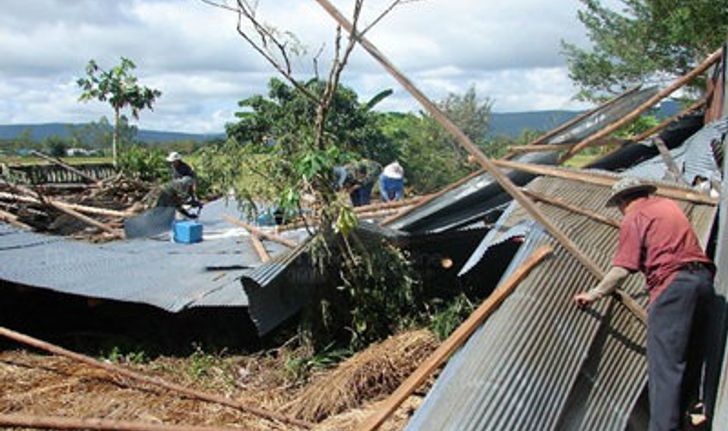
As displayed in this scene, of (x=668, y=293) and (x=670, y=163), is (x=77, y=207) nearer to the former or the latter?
(x=670, y=163)

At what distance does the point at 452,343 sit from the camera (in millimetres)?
3721

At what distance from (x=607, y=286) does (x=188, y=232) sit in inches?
236

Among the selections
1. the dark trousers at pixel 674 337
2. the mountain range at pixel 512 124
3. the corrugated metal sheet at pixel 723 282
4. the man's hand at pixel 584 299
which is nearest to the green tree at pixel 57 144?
the mountain range at pixel 512 124

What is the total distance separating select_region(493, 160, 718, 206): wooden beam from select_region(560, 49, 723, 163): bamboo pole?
3.29ft

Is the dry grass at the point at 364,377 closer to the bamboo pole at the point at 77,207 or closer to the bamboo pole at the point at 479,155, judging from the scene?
the bamboo pole at the point at 479,155

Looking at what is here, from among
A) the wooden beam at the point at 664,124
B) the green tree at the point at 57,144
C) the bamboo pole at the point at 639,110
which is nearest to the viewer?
the bamboo pole at the point at 639,110

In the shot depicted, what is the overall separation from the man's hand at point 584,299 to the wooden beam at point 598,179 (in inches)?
61.6

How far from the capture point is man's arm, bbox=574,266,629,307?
3.79m

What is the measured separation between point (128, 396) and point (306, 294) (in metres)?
1.68

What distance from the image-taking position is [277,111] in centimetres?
2072

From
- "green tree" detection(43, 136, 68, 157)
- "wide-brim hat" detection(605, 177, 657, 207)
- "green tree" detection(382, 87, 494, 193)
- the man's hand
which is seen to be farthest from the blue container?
"green tree" detection(43, 136, 68, 157)

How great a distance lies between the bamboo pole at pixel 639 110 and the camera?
259 inches

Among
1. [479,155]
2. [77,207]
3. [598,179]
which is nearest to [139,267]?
→ [77,207]

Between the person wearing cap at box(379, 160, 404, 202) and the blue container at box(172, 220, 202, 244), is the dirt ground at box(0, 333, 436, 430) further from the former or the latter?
the person wearing cap at box(379, 160, 404, 202)
